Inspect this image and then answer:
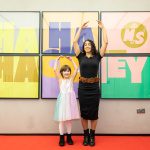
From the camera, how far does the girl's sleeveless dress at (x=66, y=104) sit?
137 inches

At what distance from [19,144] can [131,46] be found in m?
2.11

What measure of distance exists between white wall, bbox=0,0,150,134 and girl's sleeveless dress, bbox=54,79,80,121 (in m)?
0.48

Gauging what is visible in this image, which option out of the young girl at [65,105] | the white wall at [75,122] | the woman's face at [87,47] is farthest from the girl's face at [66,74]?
Result: the white wall at [75,122]

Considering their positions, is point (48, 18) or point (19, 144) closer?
point (19, 144)

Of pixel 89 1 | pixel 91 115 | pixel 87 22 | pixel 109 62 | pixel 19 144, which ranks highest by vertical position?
pixel 89 1

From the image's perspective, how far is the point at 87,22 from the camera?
12.4 ft

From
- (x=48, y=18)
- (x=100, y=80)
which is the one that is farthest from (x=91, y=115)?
(x=48, y=18)

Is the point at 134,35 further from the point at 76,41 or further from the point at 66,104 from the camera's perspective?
the point at 66,104

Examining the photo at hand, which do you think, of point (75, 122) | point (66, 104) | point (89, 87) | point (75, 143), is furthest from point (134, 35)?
point (75, 143)

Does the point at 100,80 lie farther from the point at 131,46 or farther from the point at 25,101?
the point at 25,101

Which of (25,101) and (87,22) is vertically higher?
(87,22)

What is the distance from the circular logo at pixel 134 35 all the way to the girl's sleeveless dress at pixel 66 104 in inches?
42.7

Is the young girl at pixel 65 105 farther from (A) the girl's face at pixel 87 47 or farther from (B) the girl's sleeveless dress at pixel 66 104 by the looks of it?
(A) the girl's face at pixel 87 47

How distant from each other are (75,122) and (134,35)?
1561mm
